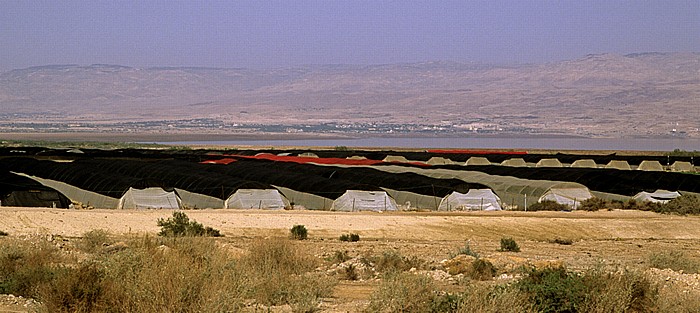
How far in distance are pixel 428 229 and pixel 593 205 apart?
38.3ft

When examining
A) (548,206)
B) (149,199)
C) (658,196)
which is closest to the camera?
(149,199)

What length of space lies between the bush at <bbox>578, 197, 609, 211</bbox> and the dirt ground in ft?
7.97

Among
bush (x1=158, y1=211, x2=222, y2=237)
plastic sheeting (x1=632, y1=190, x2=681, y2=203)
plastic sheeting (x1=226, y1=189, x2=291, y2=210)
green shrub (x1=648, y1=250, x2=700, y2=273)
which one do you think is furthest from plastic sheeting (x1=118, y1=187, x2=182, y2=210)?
green shrub (x1=648, y1=250, x2=700, y2=273)

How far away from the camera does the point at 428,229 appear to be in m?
28.8

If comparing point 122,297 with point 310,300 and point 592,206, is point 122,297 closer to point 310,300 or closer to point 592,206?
point 310,300

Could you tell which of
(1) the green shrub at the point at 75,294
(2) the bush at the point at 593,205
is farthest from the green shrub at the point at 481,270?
(2) the bush at the point at 593,205

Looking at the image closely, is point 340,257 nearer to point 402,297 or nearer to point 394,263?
point 394,263

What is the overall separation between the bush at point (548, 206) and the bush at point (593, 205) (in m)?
0.75

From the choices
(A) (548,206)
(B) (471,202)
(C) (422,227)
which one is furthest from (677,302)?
(A) (548,206)

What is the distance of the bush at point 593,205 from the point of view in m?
37.2

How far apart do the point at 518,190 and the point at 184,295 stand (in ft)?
110

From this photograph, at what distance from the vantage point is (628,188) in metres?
41.9

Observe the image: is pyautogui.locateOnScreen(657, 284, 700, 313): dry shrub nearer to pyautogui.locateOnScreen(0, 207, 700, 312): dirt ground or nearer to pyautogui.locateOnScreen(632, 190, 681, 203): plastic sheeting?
pyautogui.locateOnScreen(0, 207, 700, 312): dirt ground

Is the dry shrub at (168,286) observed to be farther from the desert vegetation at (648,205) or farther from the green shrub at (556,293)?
the desert vegetation at (648,205)
